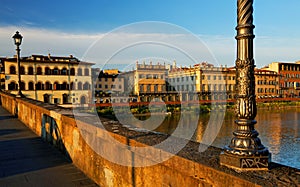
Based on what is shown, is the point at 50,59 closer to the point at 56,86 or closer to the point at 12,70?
the point at 56,86

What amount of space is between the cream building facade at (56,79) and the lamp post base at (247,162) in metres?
43.5

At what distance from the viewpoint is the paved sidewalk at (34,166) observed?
364 centimetres

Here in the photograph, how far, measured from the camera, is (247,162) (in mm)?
1778

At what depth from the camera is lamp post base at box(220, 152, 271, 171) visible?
1766 millimetres

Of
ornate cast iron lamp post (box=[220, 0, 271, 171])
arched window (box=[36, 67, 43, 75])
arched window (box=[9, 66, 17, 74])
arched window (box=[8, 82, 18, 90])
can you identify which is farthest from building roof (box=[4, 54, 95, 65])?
ornate cast iron lamp post (box=[220, 0, 271, 171])

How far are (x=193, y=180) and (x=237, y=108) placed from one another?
631 millimetres

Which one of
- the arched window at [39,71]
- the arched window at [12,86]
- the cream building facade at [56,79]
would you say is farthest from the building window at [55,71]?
the arched window at [12,86]

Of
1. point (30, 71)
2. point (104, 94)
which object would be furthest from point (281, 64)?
point (30, 71)

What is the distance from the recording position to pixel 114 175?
3.04 m

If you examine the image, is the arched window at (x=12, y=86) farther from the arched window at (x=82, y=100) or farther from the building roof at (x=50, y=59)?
the arched window at (x=82, y=100)

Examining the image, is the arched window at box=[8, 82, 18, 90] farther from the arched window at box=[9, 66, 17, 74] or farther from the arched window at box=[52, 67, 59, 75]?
the arched window at box=[52, 67, 59, 75]

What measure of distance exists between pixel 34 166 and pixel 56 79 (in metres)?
44.7

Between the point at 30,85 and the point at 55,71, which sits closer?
the point at 30,85

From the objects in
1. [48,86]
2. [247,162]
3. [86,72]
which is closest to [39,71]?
[48,86]
